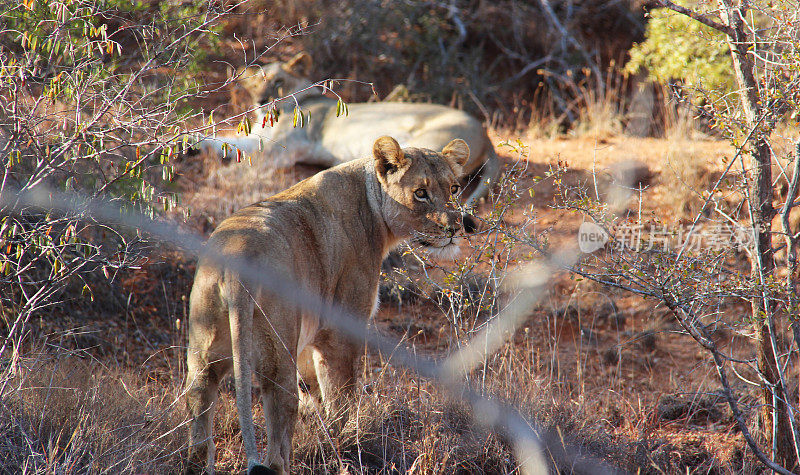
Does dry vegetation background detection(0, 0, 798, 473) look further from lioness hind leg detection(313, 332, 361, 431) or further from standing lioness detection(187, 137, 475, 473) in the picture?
standing lioness detection(187, 137, 475, 473)

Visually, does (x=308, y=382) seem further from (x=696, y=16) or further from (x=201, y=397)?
(x=696, y=16)

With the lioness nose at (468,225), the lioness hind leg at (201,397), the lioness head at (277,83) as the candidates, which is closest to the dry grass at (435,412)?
the lioness hind leg at (201,397)

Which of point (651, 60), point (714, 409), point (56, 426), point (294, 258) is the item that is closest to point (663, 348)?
point (714, 409)

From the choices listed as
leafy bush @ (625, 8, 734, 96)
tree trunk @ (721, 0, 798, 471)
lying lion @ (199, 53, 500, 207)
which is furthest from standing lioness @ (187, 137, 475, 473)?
leafy bush @ (625, 8, 734, 96)

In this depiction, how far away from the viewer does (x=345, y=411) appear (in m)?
4.29

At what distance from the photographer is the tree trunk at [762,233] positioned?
420 centimetres

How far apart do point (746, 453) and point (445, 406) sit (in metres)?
1.93


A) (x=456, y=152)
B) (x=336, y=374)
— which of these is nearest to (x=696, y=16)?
(x=456, y=152)

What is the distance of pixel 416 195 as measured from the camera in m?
4.56

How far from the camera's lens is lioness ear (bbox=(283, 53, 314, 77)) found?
979 centimetres

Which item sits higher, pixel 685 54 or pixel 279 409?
pixel 685 54

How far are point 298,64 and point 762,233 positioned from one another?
715 cm

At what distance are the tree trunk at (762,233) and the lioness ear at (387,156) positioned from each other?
1.88 metres

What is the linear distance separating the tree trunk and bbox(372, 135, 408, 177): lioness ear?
188 cm
